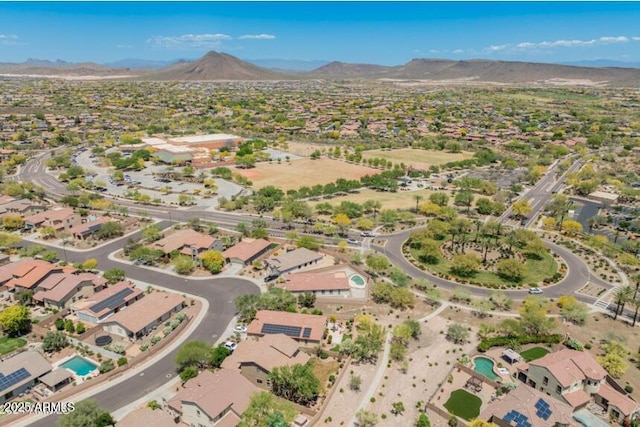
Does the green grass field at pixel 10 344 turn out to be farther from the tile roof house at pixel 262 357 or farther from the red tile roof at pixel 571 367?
the red tile roof at pixel 571 367

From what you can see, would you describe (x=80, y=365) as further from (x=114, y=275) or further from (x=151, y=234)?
(x=151, y=234)

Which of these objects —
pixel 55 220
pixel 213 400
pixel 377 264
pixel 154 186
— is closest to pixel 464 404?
pixel 213 400

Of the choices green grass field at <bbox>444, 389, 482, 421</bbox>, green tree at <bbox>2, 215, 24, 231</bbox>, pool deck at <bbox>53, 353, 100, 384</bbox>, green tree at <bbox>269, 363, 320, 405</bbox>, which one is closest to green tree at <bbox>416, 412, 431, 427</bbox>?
green grass field at <bbox>444, 389, 482, 421</bbox>

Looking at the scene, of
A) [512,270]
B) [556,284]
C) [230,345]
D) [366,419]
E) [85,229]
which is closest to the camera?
[366,419]

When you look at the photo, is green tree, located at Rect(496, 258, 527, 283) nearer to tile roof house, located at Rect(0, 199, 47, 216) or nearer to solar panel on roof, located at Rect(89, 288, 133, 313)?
solar panel on roof, located at Rect(89, 288, 133, 313)

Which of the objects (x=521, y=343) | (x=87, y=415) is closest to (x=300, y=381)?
(x=87, y=415)
